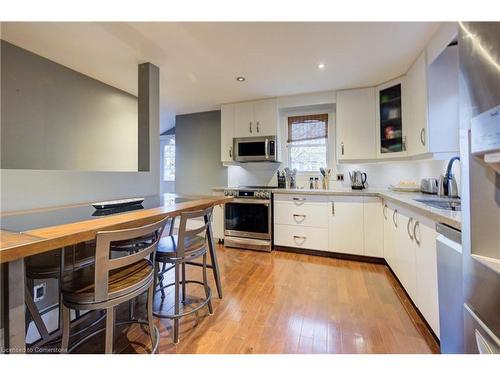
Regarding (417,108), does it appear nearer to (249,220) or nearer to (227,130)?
(249,220)

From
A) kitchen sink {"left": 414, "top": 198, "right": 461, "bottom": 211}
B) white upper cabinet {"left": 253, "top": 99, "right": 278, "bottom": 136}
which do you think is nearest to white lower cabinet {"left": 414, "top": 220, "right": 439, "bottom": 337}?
kitchen sink {"left": 414, "top": 198, "right": 461, "bottom": 211}

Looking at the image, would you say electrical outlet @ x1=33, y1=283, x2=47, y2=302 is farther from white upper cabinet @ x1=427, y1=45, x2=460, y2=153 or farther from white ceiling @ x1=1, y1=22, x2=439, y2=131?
white upper cabinet @ x1=427, y1=45, x2=460, y2=153

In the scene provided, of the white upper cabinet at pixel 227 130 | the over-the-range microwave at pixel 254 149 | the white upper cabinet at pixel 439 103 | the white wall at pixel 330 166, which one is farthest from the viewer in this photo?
the white upper cabinet at pixel 227 130

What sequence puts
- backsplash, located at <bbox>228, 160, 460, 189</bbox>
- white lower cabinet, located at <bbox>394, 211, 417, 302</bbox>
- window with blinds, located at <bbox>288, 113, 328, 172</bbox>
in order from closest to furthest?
white lower cabinet, located at <bbox>394, 211, 417, 302</bbox>
backsplash, located at <bbox>228, 160, 460, 189</bbox>
window with blinds, located at <bbox>288, 113, 328, 172</bbox>

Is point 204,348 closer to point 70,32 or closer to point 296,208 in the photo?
point 296,208

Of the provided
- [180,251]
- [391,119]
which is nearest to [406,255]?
[391,119]

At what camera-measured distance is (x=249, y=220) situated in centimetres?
323

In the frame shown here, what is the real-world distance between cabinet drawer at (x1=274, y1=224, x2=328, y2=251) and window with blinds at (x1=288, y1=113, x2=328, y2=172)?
104 centimetres

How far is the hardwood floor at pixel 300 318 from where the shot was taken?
4.47ft

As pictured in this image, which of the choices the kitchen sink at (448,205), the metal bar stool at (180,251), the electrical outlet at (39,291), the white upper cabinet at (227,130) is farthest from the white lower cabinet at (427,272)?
the white upper cabinet at (227,130)

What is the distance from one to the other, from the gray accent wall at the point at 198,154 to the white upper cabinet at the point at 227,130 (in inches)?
17.9

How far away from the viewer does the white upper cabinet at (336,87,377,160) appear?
2.85 m

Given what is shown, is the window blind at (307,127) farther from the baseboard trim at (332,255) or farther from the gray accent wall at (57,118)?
the gray accent wall at (57,118)
